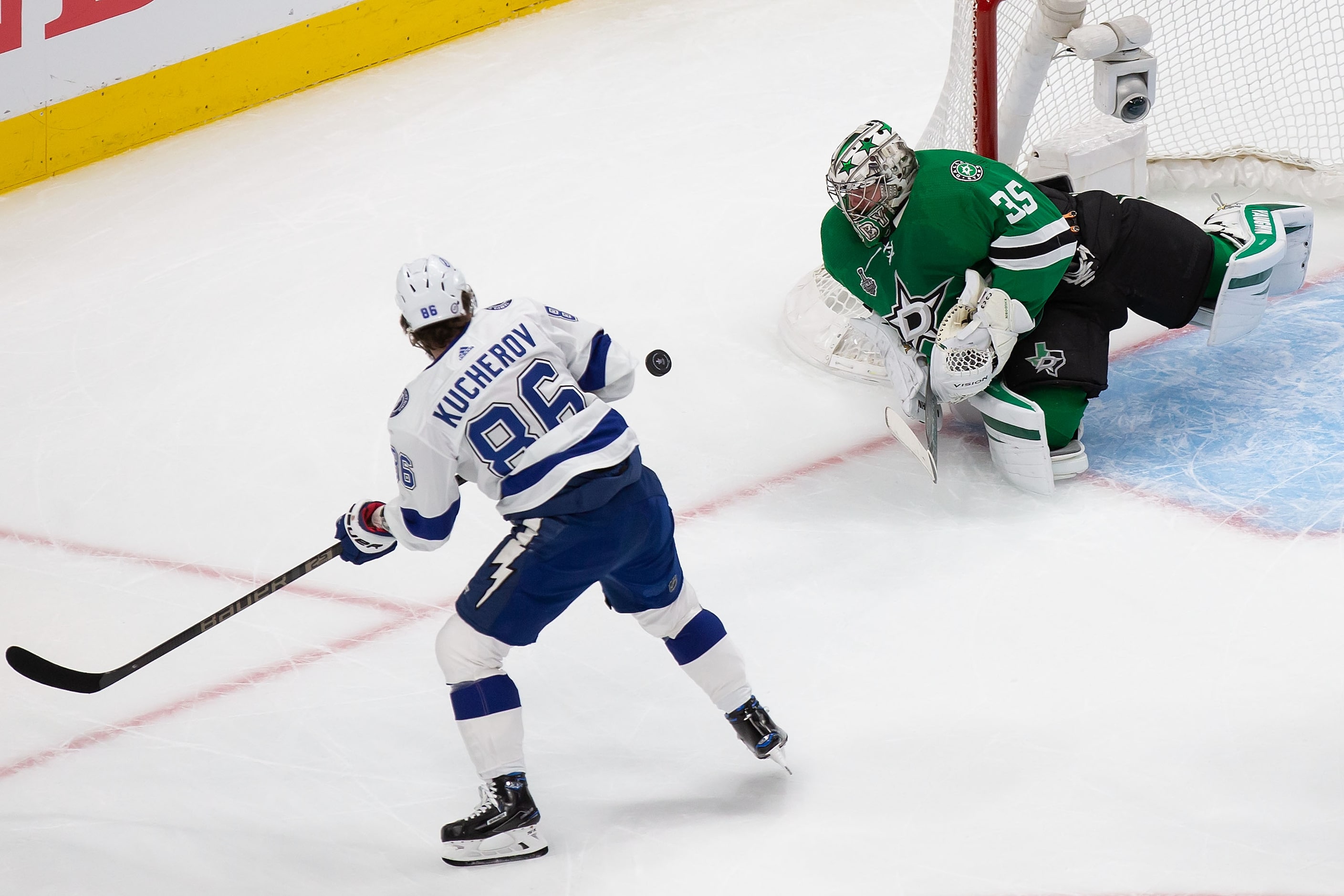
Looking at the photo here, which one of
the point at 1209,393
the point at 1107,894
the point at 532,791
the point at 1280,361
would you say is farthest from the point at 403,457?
the point at 1280,361

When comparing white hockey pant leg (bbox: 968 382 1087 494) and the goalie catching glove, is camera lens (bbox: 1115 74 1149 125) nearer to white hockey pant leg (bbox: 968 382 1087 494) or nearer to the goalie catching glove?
the goalie catching glove

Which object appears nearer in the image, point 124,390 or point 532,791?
point 532,791

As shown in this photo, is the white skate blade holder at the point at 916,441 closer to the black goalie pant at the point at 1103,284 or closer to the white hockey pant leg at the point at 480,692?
the black goalie pant at the point at 1103,284

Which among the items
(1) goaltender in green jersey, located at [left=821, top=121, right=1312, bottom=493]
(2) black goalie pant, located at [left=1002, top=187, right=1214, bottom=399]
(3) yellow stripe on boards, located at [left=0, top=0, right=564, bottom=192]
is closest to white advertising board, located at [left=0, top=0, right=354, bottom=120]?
(3) yellow stripe on boards, located at [left=0, top=0, right=564, bottom=192]

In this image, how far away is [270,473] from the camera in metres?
3.83

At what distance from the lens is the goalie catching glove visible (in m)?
3.27

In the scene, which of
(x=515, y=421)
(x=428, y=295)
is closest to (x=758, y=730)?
(x=515, y=421)

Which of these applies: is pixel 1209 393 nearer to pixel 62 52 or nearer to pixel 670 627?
pixel 670 627

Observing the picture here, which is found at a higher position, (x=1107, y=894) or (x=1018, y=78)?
(x=1018, y=78)

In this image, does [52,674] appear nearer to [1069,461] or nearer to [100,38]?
[1069,461]

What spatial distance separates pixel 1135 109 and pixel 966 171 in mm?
783

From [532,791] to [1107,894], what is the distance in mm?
1023

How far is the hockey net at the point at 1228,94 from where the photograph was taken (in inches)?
177

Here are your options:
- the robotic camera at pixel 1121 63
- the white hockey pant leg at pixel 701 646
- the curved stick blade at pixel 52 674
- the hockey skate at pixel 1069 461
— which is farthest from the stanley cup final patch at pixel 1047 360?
the curved stick blade at pixel 52 674
